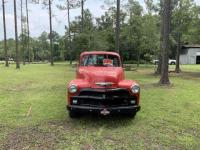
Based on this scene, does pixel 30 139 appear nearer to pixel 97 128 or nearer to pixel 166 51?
pixel 97 128

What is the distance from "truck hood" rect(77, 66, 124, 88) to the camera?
8.27 m

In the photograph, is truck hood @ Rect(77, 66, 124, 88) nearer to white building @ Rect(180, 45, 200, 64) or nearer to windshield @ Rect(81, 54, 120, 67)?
windshield @ Rect(81, 54, 120, 67)

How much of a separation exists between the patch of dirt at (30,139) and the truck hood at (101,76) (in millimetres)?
1661

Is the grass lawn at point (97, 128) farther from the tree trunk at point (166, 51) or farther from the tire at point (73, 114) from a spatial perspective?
the tree trunk at point (166, 51)

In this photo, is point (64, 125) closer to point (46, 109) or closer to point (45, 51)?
point (46, 109)

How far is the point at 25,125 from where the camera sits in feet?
26.9

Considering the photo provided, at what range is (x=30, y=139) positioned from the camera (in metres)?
6.99

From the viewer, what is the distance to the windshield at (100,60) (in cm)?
979

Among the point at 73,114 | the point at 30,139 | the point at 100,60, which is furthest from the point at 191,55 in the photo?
the point at 30,139

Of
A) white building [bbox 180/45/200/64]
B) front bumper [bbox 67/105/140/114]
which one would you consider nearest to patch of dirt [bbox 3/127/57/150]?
front bumper [bbox 67/105/140/114]

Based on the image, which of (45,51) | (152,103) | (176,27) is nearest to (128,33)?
(176,27)

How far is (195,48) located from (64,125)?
67898 millimetres

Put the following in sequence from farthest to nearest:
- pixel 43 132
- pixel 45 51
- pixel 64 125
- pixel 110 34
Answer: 1. pixel 45 51
2. pixel 110 34
3. pixel 64 125
4. pixel 43 132

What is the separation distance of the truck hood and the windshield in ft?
1.73
